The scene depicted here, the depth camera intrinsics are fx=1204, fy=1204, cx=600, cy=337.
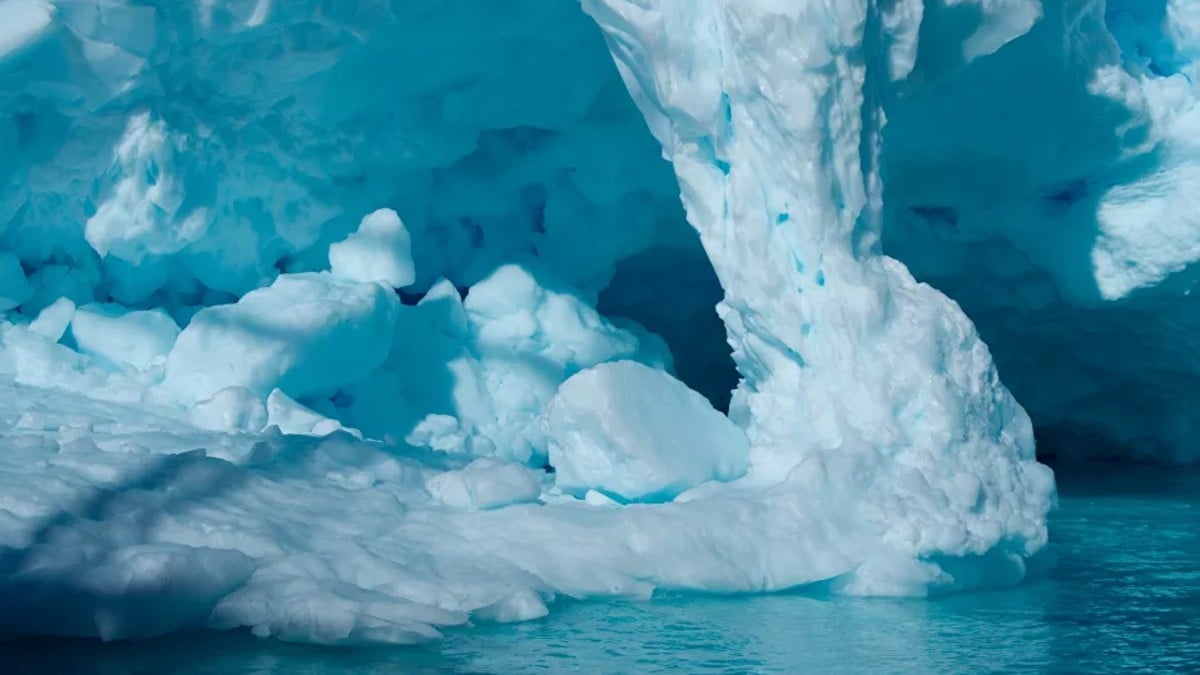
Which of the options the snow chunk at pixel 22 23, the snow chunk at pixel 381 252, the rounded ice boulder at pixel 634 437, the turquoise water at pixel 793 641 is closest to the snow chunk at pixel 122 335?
the snow chunk at pixel 381 252

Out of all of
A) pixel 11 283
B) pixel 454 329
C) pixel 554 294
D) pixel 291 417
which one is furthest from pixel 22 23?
pixel 554 294

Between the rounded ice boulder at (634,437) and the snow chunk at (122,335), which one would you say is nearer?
the rounded ice boulder at (634,437)

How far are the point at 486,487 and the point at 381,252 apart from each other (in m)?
2.89

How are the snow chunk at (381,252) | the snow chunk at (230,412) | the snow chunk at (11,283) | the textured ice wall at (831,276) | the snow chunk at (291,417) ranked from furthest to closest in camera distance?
the snow chunk at (381,252) → the snow chunk at (11,283) → the snow chunk at (291,417) → the snow chunk at (230,412) → the textured ice wall at (831,276)

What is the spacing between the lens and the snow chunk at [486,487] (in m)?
4.11

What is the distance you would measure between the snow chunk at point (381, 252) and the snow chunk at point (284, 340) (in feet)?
0.92

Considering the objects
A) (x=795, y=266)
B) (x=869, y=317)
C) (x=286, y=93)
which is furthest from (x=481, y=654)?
(x=286, y=93)

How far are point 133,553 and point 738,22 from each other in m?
2.88

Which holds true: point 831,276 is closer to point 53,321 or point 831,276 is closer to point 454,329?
point 454,329

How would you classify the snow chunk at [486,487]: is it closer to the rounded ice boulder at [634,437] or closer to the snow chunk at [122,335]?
the rounded ice boulder at [634,437]

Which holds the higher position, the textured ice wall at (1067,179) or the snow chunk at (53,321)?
the textured ice wall at (1067,179)

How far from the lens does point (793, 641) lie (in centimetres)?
306

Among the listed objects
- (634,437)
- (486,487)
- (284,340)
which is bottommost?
(486,487)

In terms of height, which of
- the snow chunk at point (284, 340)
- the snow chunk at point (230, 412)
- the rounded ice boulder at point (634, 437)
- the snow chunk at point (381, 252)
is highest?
the snow chunk at point (381, 252)
